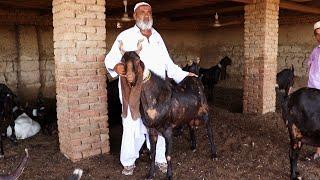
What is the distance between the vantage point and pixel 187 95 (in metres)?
4.53

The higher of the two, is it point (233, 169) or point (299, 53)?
point (299, 53)

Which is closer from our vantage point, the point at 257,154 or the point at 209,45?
the point at 257,154

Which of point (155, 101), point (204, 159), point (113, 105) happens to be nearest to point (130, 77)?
point (155, 101)

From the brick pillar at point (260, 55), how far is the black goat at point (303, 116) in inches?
142

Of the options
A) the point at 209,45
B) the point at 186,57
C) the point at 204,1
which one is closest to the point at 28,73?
the point at 204,1

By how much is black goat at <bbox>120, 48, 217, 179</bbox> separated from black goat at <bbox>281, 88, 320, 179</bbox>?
128 cm

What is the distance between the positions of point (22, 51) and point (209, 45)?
8385 millimetres

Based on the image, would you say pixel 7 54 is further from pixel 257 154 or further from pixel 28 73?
pixel 257 154

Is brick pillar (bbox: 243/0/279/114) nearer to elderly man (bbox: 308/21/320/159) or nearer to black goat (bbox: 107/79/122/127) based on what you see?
elderly man (bbox: 308/21/320/159)

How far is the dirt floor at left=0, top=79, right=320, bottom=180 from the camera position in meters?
4.46

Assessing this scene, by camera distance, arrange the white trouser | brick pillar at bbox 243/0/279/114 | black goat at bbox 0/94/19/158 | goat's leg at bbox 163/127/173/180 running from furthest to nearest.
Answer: brick pillar at bbox 243/0/279/114 → black goat at bbox 0/94/19/158 → the white trouser → goat's leg at bbox 163/127/173/180

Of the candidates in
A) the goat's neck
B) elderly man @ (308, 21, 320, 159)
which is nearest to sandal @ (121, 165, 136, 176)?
the goat's neck

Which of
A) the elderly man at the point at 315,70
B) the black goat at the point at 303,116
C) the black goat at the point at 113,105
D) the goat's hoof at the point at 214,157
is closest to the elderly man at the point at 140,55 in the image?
the goat's hoof at the point at 214,157

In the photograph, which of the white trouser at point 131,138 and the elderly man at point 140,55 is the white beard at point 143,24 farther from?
the white trouser at point 131,138
